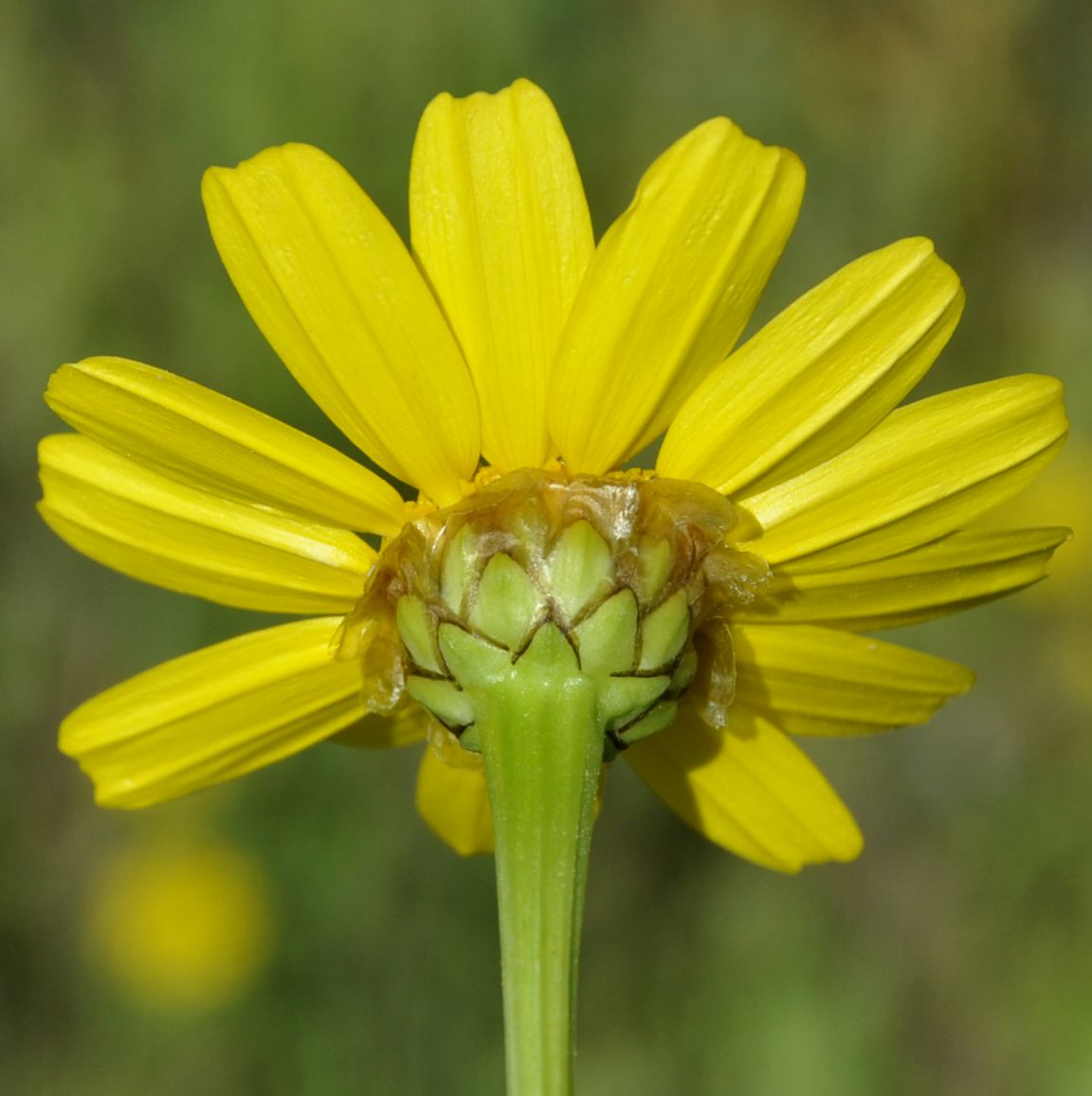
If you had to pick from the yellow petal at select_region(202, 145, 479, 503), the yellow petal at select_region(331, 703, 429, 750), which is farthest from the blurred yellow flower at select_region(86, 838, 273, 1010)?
the yellow petal at select_region(202, 145, 479, 503)

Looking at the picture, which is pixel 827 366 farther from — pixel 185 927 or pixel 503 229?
pixel 185 927

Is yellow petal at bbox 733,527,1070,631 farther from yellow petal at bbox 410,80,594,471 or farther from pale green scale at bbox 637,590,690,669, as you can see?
yellow petal at bbox 410,80,594,471

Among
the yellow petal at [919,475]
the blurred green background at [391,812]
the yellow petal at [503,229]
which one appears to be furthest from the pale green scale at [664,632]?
the blurred green background at [391,812]

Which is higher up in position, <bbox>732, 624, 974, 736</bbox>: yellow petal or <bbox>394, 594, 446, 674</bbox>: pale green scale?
<bbox>732, 624, 974, 736</bbox>: yellow petal

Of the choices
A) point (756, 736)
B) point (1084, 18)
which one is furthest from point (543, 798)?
point (1084, 18)

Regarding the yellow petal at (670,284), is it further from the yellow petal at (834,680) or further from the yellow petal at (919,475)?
the yellow petal at (834,680)
